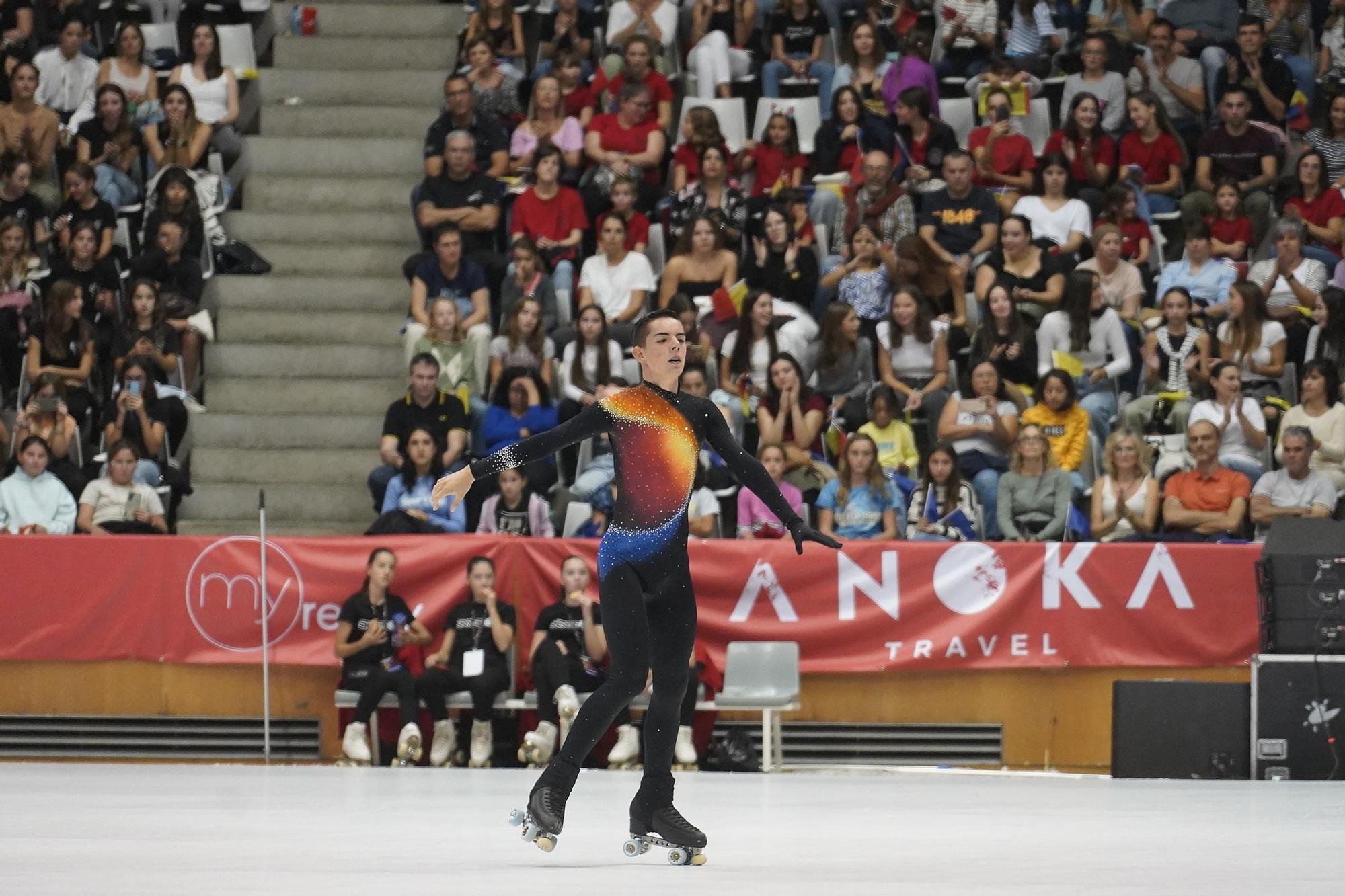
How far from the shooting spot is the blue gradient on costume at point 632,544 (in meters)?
5.99

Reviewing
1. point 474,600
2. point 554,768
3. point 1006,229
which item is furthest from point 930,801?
point 1006,229

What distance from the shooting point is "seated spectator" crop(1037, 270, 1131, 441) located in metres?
12.8

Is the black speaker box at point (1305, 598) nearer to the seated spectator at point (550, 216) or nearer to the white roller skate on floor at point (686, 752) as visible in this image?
the white roller skate on floor at point (686, 752)

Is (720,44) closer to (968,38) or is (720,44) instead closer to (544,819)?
(968,38)

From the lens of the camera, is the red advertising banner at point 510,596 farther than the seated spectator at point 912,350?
No

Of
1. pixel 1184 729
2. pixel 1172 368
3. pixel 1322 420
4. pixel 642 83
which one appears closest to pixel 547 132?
pixel 642 83

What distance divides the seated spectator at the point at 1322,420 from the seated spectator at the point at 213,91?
805 cm

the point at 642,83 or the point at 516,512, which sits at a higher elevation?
the point at 642,83

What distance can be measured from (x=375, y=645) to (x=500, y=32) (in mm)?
5812

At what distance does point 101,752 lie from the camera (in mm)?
11727

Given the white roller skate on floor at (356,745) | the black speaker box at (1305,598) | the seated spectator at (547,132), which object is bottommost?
the white roller skate on floor at (356,745)

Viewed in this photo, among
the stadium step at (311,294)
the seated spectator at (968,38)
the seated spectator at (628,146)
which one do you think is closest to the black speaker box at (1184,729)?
the seated spectator at (628,146)

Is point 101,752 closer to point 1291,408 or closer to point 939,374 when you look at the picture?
point 939,374

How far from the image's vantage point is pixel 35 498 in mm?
12172
